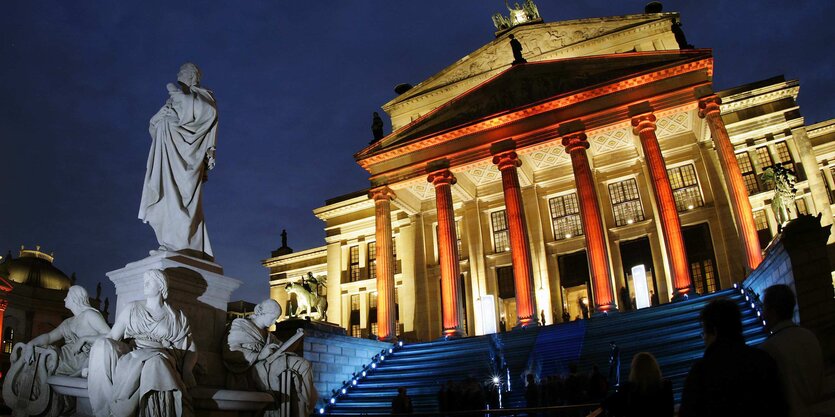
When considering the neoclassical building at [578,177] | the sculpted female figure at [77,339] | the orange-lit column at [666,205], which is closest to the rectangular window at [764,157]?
the neoclassical building at [578,177]

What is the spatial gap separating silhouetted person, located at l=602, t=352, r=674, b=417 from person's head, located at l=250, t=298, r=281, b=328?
11.4 feet

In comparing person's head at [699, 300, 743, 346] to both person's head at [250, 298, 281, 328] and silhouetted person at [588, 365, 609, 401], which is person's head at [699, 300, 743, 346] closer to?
person's head at [250, 298, 281, 328]

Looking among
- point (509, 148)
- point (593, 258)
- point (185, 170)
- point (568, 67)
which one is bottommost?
point (185, 170)

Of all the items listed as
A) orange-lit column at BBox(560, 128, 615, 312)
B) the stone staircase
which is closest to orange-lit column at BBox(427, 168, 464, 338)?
the stone staircase

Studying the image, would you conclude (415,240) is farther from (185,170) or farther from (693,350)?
(185,170)

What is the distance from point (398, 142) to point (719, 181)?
15.8 metres

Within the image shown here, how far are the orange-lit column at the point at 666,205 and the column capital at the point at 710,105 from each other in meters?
1.97

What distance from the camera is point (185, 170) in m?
6.46

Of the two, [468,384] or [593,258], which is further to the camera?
[593,258]

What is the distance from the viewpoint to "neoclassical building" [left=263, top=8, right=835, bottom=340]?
77.6 ft

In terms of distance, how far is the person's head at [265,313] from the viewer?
5855mm

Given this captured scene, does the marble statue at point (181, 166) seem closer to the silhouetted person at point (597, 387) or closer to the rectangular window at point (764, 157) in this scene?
the silhouetted person at point (597, 387)

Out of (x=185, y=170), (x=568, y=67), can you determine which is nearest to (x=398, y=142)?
(x=568, y=67)

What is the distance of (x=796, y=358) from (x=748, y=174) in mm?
26918
